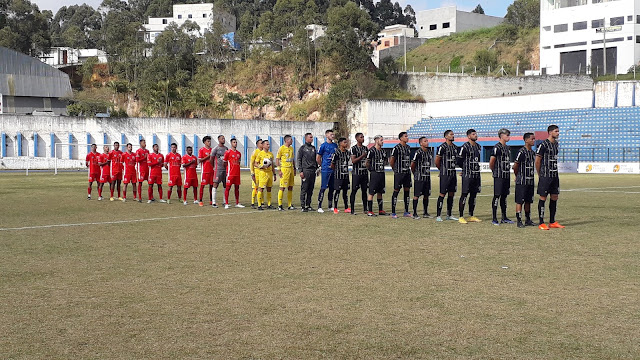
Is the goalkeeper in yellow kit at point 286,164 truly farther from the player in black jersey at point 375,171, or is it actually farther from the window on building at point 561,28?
the window on building at point 561,28

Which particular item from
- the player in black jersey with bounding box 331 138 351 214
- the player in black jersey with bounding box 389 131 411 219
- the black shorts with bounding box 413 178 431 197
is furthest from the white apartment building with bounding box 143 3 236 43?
the black shorts with bounding box 413 178 431 197

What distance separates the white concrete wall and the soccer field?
47097 millimetres

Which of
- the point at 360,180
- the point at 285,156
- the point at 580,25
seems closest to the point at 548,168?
the point at 360,180

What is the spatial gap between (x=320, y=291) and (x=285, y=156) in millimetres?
10683

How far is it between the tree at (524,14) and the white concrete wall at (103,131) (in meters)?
50.1

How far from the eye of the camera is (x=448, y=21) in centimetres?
11331

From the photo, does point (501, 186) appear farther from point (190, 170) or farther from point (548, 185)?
point (190, 170)

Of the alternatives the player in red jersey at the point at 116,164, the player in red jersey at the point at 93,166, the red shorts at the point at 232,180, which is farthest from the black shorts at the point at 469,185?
the player in red jersey at the point at 93,166

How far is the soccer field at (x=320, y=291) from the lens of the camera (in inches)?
224

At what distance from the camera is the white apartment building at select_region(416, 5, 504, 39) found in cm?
11206

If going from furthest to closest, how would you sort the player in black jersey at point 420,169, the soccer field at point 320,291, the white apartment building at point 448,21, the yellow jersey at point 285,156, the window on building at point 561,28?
the white apartment building at point 448,21
the window on building at point 561,28
the yellow jersey at point 285,156
the player in black jersey at point 420,169
the soccer field at point 320,291

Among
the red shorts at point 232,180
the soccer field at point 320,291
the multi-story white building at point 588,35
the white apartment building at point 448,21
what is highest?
the white apartment building at point 448,21

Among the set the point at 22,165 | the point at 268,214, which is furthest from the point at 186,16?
the point at 268,214

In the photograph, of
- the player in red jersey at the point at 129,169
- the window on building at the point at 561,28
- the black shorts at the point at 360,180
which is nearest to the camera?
the black shorts at the point at 360,180
